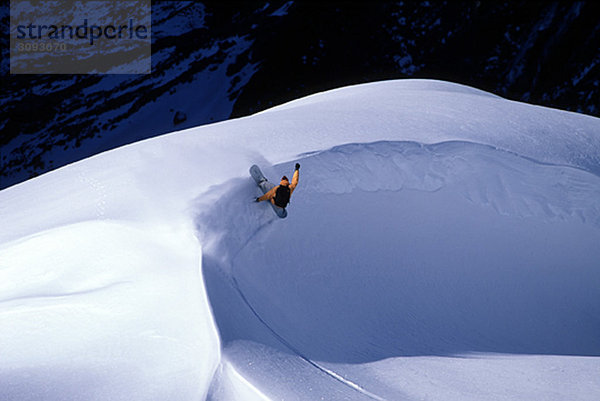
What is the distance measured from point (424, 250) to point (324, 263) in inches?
40.2

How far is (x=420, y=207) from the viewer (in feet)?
15.0

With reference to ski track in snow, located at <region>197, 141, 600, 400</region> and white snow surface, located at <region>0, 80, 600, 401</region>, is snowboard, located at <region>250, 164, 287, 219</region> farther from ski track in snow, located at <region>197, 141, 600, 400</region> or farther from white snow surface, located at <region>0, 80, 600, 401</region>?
ski track in snow, located at <region>197, 141, 600, 400</region>

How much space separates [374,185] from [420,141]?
0.55m

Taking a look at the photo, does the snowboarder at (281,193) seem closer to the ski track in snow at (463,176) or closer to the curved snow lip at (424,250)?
the curved snow lip at (424,250)

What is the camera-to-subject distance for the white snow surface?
251 centimetres

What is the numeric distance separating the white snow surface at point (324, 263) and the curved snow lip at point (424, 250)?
0.02 m

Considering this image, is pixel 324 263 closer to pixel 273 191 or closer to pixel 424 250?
pixel 273 191

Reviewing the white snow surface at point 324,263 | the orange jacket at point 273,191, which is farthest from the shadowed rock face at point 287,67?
the orange jacket at point 273,191

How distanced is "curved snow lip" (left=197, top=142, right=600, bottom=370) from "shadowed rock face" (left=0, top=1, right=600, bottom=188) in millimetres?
13842

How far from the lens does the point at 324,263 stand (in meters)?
3.98

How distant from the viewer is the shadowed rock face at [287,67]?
17.0 metres

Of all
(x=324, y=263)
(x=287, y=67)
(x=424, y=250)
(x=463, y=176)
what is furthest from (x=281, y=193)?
(x=287, y=67)

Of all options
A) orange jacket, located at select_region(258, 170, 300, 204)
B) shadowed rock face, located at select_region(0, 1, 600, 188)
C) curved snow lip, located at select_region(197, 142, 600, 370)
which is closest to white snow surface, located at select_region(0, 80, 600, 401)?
curved snow lip, located at select_region(197, 142, 600, 370)

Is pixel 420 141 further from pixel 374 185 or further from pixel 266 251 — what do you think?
pixel 266 251
